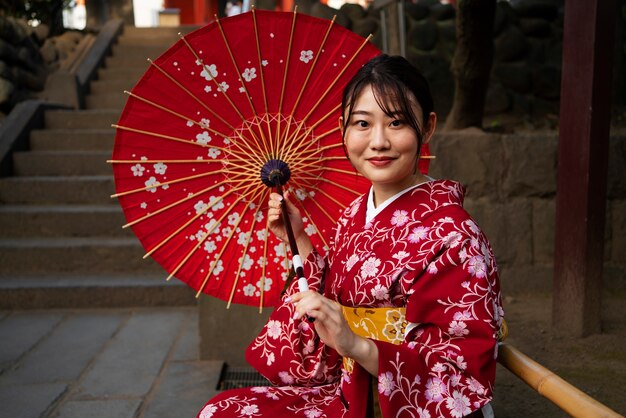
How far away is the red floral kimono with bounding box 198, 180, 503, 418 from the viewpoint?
4.73 ft

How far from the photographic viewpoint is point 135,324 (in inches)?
175

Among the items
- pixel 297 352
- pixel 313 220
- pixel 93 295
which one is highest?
pixel 313 220

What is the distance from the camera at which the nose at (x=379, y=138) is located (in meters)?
1.62

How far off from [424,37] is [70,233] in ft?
13.1

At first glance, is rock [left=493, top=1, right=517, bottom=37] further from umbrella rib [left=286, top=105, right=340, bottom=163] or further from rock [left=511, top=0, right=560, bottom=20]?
umbrella rib [left=286, top=105, right=340, bottom=163]

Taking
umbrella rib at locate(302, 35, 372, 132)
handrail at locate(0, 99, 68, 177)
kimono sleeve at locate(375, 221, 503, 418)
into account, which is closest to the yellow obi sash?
kimono sleeve at locate(375, 221, 503, 418)

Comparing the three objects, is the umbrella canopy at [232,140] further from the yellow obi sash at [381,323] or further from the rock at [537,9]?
the rock at [537,9]

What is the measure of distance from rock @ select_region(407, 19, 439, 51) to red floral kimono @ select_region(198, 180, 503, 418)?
185 inches

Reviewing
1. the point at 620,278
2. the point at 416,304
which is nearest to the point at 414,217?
the point at 416,304

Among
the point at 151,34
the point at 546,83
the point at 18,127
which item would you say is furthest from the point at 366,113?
the point at 151,34

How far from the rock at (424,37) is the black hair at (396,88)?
4760 mm

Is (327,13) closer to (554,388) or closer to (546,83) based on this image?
(546,83)

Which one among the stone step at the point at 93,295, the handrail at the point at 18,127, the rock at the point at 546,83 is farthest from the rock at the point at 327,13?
the handrail at the point at 18,127

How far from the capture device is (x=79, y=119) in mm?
7219
